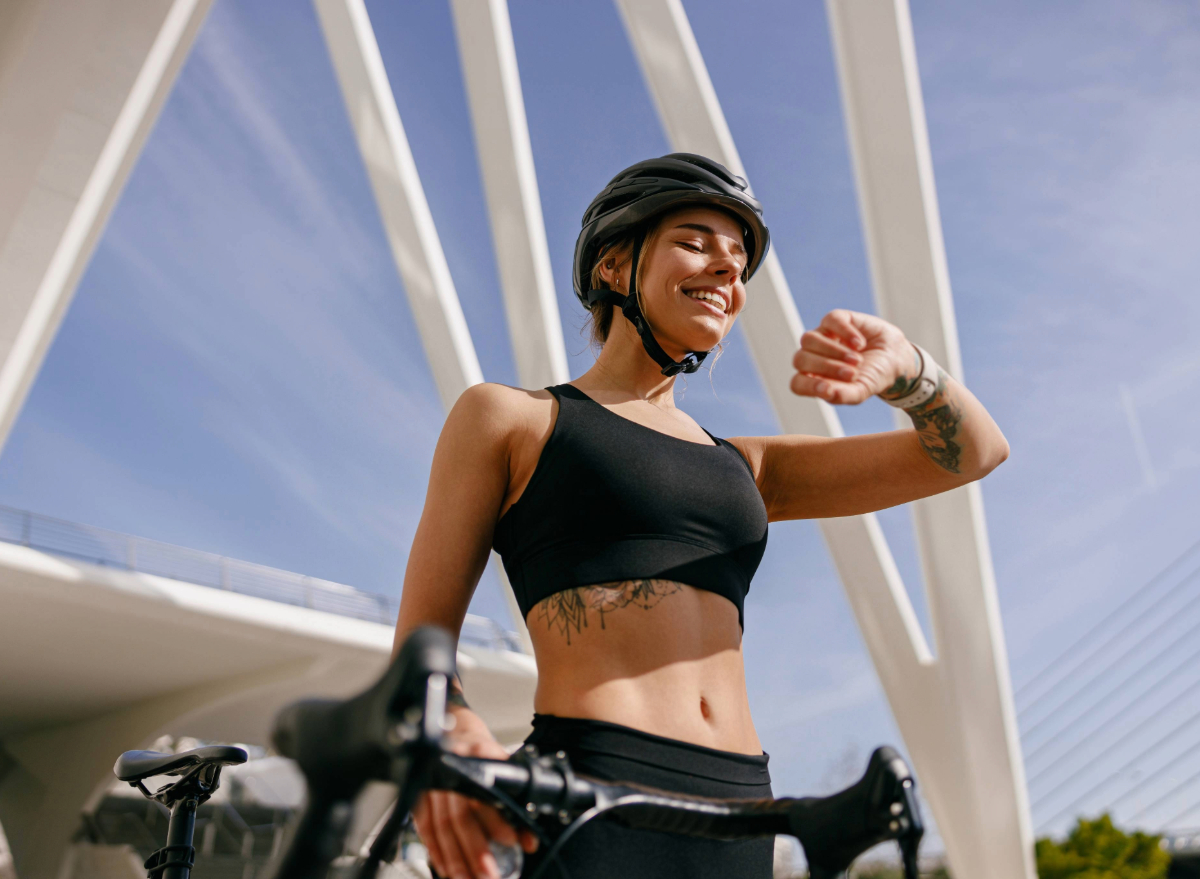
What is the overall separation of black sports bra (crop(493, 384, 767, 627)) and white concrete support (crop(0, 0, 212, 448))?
20.1 ft

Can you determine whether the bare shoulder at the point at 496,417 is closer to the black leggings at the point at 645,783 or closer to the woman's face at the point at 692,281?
the woman's face at the point at 692,281

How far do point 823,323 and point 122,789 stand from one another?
88.8 ft

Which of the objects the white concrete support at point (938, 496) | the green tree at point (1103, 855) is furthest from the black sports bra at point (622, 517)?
the green tree at point (1103, 855)

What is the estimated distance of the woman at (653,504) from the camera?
1567 millimetres

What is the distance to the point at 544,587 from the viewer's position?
5.86ft

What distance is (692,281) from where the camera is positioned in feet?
7.02

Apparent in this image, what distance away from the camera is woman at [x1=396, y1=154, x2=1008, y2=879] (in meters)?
1.57

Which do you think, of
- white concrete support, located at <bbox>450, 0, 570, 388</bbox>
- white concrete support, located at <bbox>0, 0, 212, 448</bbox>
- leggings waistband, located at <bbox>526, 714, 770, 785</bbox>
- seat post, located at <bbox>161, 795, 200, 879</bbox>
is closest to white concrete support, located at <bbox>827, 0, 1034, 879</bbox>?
white concrete support, located at <bbox>450, 0, 570, 388</bbox>

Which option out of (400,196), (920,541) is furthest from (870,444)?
(400,196)

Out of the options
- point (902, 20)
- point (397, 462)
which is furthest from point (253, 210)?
point (902, 20)

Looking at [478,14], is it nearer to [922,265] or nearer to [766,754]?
[922,265]

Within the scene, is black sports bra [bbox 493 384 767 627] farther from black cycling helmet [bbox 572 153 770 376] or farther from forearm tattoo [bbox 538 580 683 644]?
black cycling helmet [bbox 572 153 770 376]

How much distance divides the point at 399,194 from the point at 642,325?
12.1 meters

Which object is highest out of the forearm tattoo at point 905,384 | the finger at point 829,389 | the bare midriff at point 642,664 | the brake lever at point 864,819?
the forearm tattoo at point 905,384
